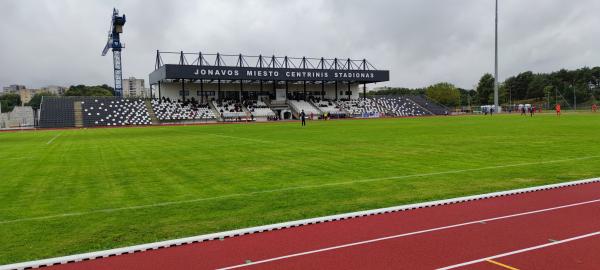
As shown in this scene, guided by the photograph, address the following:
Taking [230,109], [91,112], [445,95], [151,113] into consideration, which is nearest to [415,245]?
[151,113]

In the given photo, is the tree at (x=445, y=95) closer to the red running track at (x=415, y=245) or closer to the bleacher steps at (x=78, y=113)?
the bleacher steps at (x=78, y=113)

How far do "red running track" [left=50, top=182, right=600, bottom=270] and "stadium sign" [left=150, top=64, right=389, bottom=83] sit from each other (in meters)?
62.2

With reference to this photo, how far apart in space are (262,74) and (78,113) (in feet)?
90.0

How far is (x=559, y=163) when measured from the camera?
12680mm

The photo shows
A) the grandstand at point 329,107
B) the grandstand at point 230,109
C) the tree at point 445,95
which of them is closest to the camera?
the grandstand at point 230,109

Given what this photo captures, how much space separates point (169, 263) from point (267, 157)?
34.6ft

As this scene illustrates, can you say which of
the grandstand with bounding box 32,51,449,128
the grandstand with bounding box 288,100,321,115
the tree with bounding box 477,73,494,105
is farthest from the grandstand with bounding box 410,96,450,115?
the tree with bounding box 477,73,494,105

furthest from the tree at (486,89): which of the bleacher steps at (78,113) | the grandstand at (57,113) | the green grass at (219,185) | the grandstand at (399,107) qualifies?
the green grass at (219,185)

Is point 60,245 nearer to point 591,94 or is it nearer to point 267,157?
point 267,157

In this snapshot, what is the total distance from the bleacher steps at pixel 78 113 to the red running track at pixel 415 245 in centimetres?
6132

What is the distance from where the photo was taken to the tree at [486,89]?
5074 inches

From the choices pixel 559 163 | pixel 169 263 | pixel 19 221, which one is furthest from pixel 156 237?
pixel 559 163

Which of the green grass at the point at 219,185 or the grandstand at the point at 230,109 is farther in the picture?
the grandstand at the point at 230,109

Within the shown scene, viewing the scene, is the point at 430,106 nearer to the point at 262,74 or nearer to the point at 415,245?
the point at 262,74
